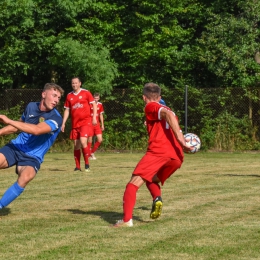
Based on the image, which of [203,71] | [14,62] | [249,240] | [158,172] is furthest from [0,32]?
[249,240]

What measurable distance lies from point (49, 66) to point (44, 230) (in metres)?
22.5

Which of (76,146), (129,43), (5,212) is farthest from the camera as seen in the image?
(129,43)

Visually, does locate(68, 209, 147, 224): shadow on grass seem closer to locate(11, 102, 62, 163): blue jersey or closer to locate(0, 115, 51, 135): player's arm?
locate(11, 102, 62, 163): blue jersey

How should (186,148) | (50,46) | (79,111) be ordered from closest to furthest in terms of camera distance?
(186,148) → (79,111) → (50,46)

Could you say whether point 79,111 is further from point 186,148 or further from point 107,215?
point 186,148

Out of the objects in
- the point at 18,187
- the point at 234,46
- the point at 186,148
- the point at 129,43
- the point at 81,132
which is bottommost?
the point at 18,187

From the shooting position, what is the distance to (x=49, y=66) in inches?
1219

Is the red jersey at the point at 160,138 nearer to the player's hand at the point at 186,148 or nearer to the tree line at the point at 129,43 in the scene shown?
the player's hand at the point at 186,148

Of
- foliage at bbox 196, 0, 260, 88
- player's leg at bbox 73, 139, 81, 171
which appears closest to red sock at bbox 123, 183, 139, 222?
player's leg at bbox 73, 139, 81, 171

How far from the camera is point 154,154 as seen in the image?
30.7ft

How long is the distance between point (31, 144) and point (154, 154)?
1.70 meters

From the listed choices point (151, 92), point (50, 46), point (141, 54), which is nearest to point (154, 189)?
point (151, 92)

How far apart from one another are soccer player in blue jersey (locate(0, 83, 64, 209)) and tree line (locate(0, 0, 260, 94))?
17896 mm

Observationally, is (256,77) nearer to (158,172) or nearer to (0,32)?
(0,32)
